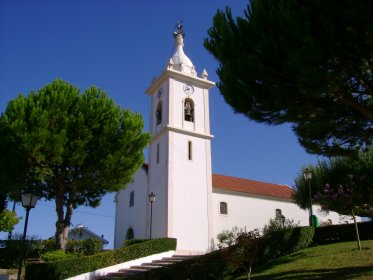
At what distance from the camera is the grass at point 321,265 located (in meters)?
11.7

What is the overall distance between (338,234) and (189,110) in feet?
45.7

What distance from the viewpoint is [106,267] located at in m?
18.9

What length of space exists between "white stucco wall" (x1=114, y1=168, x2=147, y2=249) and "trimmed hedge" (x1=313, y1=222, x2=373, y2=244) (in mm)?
11831

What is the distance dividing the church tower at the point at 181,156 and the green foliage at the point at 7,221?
8.85 metres

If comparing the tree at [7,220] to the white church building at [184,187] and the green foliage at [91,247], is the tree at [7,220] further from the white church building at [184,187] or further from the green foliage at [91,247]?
the white church building at [184,187]

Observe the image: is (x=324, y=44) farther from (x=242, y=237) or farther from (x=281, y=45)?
(x=242, y=237)

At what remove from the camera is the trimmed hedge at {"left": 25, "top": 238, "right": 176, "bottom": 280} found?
16.7m

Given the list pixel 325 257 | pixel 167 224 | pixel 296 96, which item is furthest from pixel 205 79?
pixel 296 96

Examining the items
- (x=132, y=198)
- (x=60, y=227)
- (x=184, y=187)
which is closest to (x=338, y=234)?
(x=184, y=187)

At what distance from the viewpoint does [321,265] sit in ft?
44.6

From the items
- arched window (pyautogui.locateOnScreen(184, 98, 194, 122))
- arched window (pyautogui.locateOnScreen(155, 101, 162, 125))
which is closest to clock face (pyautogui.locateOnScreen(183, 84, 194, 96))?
arched window (pyautogui.locateOnScreen(184, 98, 194, 122))

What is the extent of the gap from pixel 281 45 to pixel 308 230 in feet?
42.6

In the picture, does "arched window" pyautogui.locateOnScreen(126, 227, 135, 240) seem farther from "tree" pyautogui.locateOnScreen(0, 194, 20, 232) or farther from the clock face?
the clock face

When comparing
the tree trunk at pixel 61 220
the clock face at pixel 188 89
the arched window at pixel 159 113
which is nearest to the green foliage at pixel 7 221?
the tree trunk at pixel 61 220
